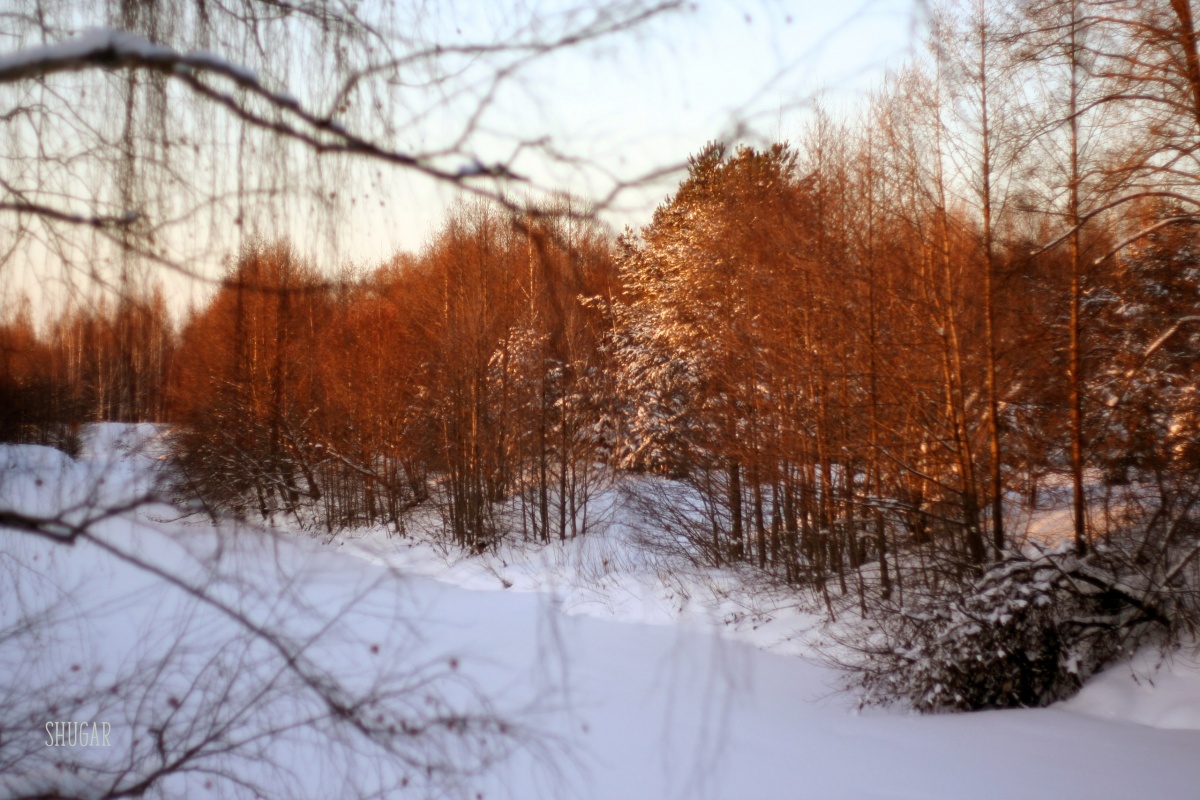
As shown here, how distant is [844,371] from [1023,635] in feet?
12.5

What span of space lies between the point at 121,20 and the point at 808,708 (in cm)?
615

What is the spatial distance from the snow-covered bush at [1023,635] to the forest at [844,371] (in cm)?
3

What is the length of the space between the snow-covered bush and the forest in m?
0.03

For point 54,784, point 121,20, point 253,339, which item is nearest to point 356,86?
point 121,20

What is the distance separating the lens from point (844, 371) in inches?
355

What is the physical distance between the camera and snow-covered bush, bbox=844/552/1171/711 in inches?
233

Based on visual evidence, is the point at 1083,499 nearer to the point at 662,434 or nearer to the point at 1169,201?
the point at 1169,201

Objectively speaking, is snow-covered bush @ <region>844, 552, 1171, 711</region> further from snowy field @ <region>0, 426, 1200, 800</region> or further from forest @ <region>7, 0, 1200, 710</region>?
snowy field @ <region>0, 426, 1200, 800</region>

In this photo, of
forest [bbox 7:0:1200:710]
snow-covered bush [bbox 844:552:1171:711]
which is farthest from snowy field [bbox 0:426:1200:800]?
snow-covered bush [bbox 844:552:1171:711]

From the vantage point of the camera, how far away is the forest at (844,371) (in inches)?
49.9

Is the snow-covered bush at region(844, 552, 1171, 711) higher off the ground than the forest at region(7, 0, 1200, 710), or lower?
lower

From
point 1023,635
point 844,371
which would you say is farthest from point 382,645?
point 844,371

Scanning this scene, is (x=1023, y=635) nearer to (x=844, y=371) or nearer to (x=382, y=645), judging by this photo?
(x=844, y=371)

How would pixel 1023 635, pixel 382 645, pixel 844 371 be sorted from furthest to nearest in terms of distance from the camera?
1. pixel 844 371
2. pixel 1023 635
3. pixel 382 645
